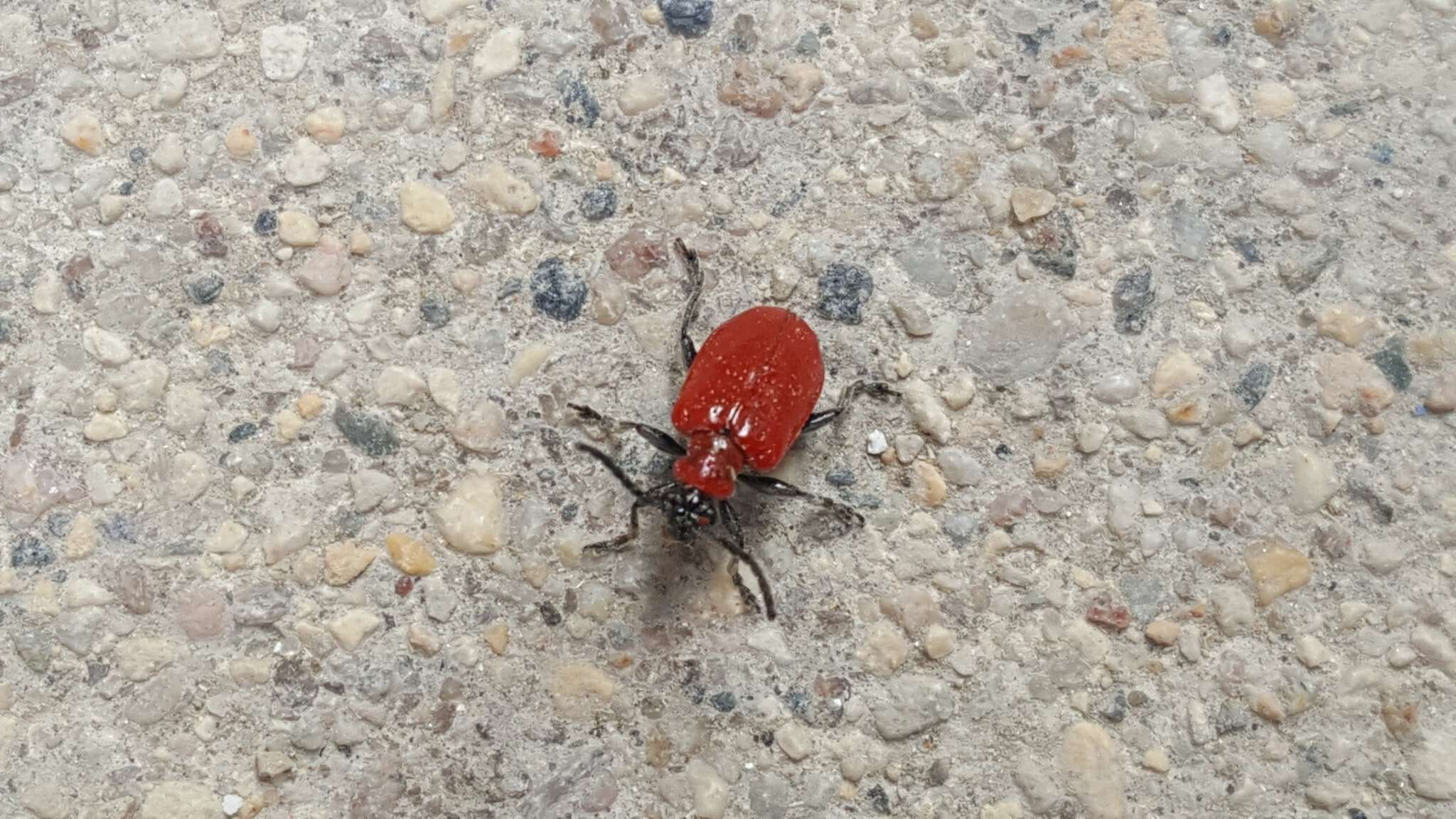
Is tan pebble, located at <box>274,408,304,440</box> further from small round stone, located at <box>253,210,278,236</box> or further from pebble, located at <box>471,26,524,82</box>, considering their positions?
pebble, located at <box>471,26,524,82</box>

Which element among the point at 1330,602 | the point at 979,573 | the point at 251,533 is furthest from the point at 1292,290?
the point at 251,533

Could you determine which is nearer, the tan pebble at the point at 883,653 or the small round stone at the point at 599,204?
the tan pebble at the point at 883,653

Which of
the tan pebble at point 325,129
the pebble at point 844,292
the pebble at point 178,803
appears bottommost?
the pebble at point 178,803

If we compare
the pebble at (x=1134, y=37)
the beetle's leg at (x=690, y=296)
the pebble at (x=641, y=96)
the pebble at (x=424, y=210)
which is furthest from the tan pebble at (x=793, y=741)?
the pebble at (x=1134, y=37)

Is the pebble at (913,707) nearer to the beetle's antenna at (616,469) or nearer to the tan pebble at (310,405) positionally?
the beetle's antenna at (616,469)

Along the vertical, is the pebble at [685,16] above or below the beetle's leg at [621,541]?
above

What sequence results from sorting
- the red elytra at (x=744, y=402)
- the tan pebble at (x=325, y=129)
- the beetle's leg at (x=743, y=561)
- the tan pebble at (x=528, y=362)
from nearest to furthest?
the red elytra at (x=744, y=402), the beetle's leg at (x=743, y=561), the tan pebble at (x=528, y=362), the tan pebble at (x=325, y=129)

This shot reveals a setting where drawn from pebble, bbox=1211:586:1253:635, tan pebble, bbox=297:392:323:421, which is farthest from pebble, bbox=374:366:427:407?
pebble, bbox=1211:586:1253:635
